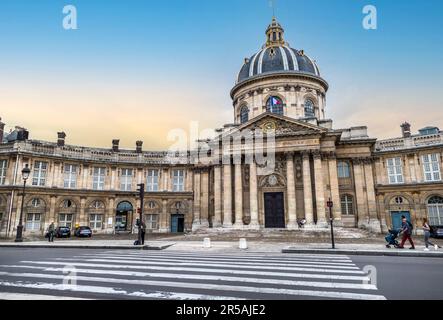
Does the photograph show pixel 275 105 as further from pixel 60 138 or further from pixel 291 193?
pixel 60 138

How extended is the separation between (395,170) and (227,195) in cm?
1994

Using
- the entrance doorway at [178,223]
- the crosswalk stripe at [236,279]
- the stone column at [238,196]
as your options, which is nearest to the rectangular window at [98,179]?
the entrance doorway at [178,223]

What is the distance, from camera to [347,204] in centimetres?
3359

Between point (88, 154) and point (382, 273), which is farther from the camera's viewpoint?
point (88, 154)

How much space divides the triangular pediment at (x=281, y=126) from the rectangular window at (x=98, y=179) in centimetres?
1800

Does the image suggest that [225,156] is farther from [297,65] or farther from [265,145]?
[297,65]

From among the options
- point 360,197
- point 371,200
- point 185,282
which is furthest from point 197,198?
point 185,282

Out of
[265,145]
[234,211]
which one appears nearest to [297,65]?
[265,145]

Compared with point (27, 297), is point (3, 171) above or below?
above

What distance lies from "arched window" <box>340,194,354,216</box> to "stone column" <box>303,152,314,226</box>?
534cm

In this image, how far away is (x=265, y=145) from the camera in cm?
3300
